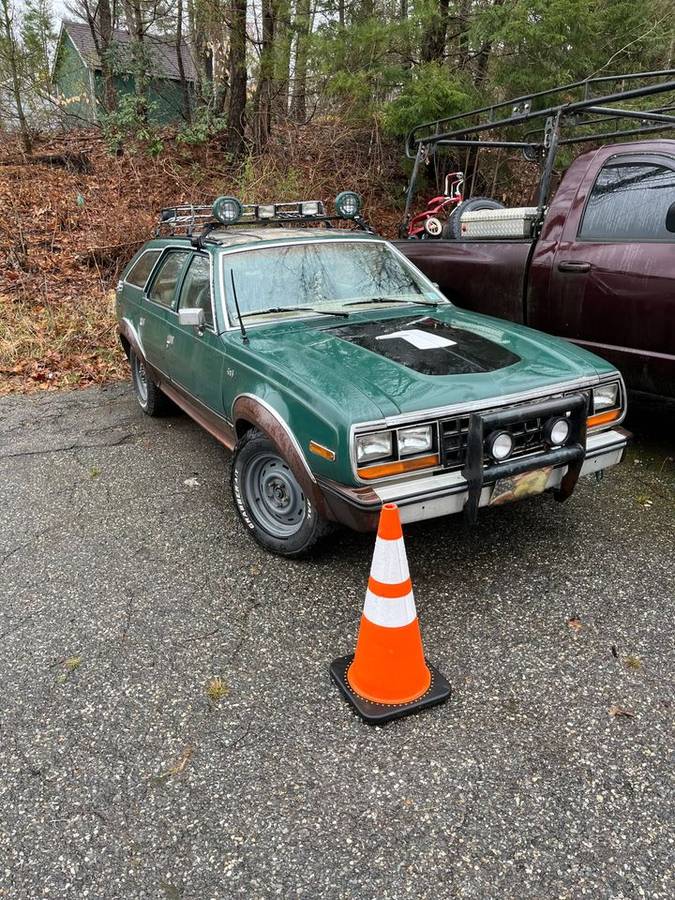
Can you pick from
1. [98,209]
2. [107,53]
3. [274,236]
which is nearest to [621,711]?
[274,236]

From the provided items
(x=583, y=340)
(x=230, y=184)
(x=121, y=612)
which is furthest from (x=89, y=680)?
(x=230, y=184)

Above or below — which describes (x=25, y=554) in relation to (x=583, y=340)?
below

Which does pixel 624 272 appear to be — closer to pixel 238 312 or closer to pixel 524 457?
pixel 524 457

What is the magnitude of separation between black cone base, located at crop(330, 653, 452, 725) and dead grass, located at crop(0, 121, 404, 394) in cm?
580

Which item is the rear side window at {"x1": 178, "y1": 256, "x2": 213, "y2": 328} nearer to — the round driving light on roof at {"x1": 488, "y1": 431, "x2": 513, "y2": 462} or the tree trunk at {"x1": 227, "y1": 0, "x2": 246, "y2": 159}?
the round driving light on roof at {"x1": 488, "y1": 431, "x2": 513, "y2": 462}

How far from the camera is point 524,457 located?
3.08 m

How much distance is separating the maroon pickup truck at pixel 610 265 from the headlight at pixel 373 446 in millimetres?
2382

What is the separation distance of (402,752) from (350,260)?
10.3ft

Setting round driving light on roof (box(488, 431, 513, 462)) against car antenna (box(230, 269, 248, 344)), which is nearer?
round driving light on roof (box(488, 431, 513, 462))

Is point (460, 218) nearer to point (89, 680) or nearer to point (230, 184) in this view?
point (89, 680)

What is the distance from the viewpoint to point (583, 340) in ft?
15.4

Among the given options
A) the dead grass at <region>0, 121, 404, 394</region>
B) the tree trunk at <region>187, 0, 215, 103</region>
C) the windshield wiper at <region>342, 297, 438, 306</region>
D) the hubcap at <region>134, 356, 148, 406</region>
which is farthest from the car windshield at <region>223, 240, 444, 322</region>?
the tree trunk at <region>187, 0, 215, 103</region>

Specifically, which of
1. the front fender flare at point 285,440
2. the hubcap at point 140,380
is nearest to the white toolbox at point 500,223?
the front fender flare at point 285,440

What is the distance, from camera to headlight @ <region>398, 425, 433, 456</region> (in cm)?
290
